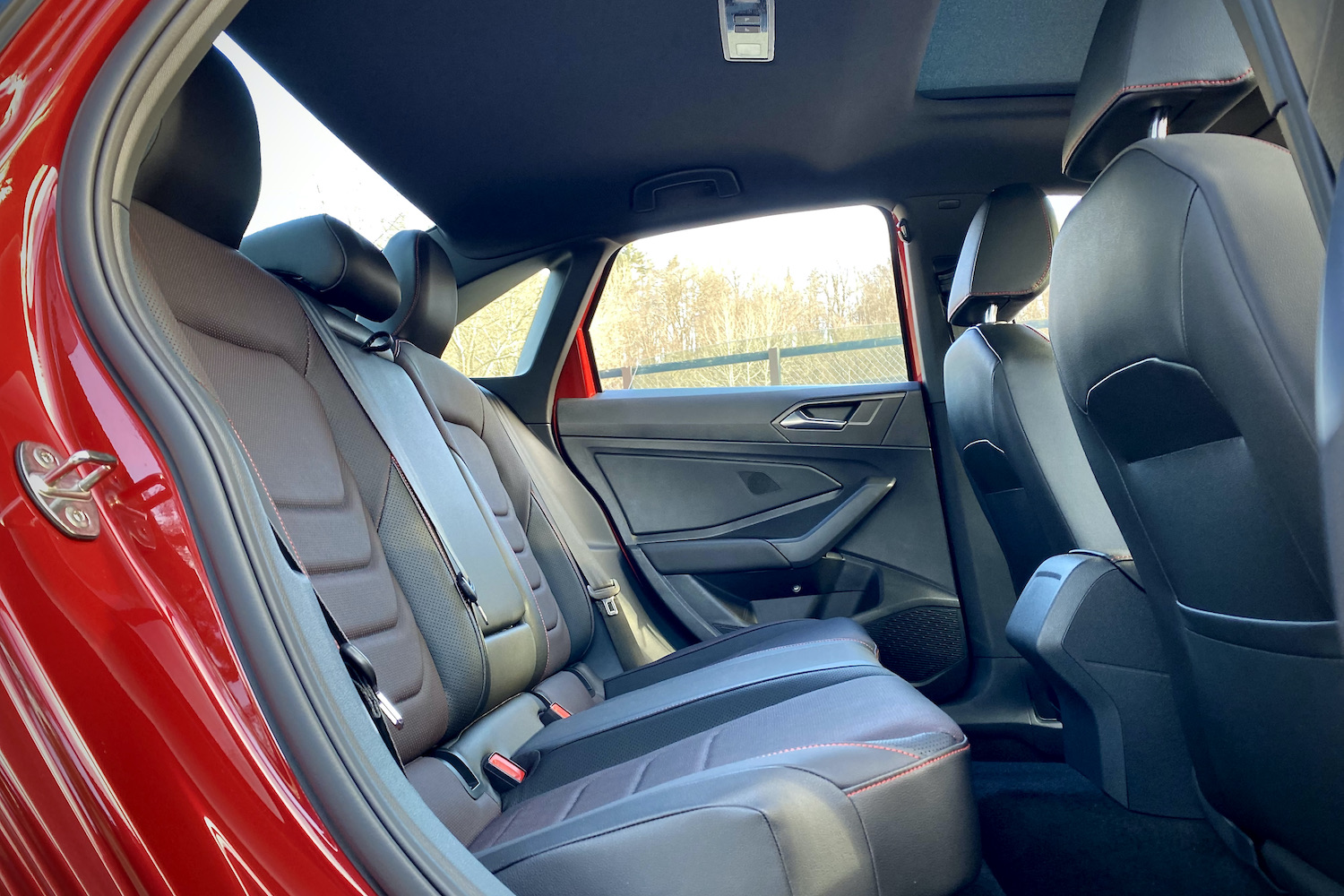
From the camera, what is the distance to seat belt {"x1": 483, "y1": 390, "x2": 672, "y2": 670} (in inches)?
84.8

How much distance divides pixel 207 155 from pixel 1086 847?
5.03 feet

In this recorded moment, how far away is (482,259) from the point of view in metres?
2.53

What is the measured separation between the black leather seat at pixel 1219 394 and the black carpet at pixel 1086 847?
0.11m

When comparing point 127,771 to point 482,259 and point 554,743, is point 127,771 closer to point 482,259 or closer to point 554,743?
point 554,743

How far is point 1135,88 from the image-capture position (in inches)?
38.1

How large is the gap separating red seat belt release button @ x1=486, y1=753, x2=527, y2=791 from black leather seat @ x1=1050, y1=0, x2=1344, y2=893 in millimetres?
916

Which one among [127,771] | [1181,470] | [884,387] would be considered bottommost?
[127,771]

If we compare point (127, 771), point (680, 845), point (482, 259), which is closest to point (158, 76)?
point (127, 771)

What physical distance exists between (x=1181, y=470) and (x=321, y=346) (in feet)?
4.20

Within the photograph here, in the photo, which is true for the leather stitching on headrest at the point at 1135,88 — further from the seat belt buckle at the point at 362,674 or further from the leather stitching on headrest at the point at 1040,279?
the seat belt buckle at the point at 362,674

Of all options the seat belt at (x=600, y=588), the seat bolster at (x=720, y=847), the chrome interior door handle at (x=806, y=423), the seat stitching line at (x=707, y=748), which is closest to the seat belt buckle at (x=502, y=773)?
the seat stitching line at (x=707, y=748)

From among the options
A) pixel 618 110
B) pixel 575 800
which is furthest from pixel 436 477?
pixel 618 110

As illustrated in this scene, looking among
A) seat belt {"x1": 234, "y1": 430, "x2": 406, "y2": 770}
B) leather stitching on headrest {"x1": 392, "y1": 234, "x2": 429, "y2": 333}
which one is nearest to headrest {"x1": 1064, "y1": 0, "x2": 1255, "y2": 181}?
seat belt {"x1": 234, "y1": 430, "x2": 406, "y2": 770}

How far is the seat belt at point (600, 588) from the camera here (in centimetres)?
215
